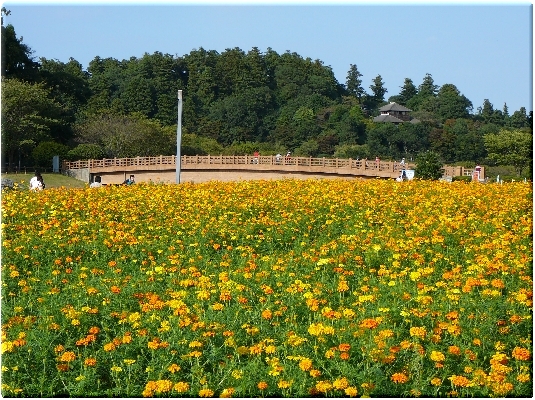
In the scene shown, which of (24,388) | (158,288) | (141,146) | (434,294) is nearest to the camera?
(24,388)

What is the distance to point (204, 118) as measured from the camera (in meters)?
69.4

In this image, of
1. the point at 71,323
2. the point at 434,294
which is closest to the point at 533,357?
the point at 434,294

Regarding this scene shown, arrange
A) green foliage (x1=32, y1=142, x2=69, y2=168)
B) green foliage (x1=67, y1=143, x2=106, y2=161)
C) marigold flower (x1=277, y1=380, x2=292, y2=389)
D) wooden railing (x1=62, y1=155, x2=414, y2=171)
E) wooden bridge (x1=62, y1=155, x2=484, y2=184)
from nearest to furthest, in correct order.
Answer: marigold flower (x1=277, y1=380, x2=292, y2=389)
wooden railing (x1=62, y1=155, x2=414, y2=171)
wooden bridge (x1=62, y1=155, x2=484, y2=184)
green foliage (x1=32, y1=142, x2=69, y2=168)
green foliage (x1=67, y1=143, x2=106, y2=161)

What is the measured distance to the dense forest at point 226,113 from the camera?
4284 cm

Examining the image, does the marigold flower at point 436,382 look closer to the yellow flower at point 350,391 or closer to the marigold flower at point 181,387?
the yellow flower at point 350,391

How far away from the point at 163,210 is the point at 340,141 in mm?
54035

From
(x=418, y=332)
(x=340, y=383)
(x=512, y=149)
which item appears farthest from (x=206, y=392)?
(x=512, y=149)

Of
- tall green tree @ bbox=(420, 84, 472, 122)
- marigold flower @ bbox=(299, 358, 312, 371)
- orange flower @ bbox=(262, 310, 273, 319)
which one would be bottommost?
marigold flower @ bbox=(299, 358, 312, 371)

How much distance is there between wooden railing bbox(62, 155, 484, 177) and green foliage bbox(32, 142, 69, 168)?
0.75 m

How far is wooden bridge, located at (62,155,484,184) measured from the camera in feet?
107

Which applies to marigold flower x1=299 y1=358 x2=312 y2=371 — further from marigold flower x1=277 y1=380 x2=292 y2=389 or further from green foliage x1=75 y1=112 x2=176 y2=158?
green foliage x1=75 y1=112 x2=176 y2=158

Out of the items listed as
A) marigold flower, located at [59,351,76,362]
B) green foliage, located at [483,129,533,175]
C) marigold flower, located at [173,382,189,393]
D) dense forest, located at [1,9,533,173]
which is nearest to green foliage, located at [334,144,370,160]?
dense forest, located at [1,9,533,173]

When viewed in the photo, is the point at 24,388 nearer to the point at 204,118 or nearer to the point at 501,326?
the point at 501,326

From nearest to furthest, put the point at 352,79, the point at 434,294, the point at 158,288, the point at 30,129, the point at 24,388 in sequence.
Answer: the point at 24,388, the point at 434,294, the point at 158,288, the point at 30,129, the point at 352,79
